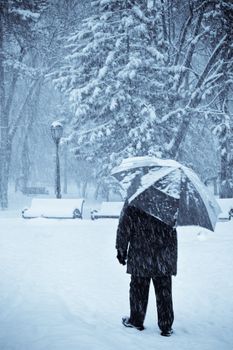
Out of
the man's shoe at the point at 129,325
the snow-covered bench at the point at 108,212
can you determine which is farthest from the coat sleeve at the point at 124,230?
the snow-covered bench at the point at 108,212

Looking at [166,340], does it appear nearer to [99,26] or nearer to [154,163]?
[154,163]

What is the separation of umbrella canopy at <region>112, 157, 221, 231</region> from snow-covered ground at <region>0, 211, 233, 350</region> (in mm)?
1458

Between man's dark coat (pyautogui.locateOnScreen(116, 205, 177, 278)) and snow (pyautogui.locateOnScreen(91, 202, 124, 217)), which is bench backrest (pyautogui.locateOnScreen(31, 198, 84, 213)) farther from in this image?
man's dark coat (pyautogui.locateOnScreen(116, 205, 177, 278))

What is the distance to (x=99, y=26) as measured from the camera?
15.9 meters

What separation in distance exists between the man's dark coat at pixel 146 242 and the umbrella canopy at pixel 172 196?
0.81 ft

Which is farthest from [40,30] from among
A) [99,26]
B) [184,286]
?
[184,286]

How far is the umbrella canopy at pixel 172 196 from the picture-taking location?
3.91 metres

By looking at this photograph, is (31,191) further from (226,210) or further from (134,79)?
(226,210)

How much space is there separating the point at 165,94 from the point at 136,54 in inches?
99.0

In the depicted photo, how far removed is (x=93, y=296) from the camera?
5754mm

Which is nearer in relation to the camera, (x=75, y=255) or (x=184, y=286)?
(x=184, y=286)

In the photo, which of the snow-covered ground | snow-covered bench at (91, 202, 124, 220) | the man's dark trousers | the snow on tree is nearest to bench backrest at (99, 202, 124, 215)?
snow-covered bench at (91, 202, 124, 220)

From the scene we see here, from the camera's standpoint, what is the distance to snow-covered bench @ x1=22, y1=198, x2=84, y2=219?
14.5m

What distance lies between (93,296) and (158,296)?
176cm
